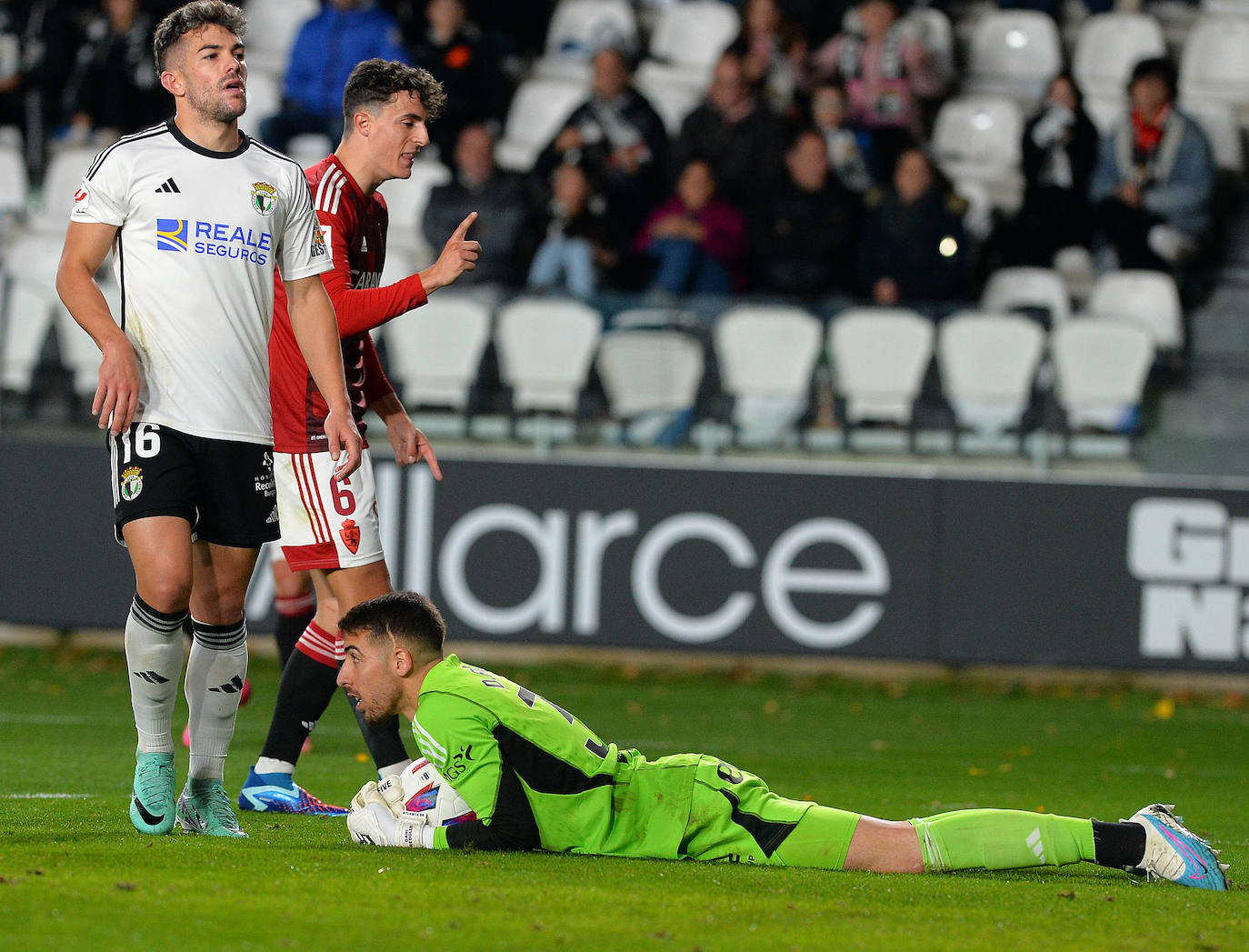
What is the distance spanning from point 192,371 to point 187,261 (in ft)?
0.95

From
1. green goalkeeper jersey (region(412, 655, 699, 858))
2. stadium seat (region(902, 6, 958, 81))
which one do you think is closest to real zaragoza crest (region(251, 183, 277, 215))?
green goalkeeper jersey (region(412, 655, 699, 858))

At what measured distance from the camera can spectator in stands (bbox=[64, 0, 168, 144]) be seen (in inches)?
512

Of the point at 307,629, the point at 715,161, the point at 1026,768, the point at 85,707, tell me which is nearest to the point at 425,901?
the point at 307,629

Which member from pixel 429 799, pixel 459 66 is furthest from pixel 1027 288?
pixel 429 799

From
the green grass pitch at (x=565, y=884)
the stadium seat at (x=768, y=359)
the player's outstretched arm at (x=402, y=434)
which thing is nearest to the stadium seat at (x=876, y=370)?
the stadium seat at (x=768, y=359)

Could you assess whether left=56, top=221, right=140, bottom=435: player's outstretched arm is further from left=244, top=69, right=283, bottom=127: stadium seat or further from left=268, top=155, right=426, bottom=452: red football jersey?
left=244, top=69, right=283, bottom=127: stadium seat

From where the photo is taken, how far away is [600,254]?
11.2 m

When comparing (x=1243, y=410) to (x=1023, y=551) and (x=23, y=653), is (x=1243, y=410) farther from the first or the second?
(x=23, y=653)

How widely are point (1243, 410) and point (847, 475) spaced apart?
241 centimetres

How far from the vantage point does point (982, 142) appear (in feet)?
43.0

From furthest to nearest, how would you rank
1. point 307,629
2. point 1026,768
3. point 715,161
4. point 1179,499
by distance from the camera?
1. point 715,161
2. point 1179,499
3. point 1026,768
4. point 307,629

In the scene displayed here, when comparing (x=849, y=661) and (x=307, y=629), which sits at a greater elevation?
(x=307, y=629)

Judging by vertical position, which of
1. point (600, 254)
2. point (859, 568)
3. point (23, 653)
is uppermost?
point (600, 254)

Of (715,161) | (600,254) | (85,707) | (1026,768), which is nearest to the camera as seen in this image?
(1026,768)
